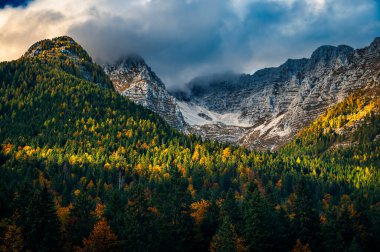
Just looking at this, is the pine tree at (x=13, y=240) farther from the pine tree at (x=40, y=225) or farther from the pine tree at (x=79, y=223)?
the pine tree at (x=79, y=223)

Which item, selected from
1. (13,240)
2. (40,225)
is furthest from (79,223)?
(13,240)

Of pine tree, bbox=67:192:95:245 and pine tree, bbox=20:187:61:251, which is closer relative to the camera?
pine tree, bbox=20:187:61:251

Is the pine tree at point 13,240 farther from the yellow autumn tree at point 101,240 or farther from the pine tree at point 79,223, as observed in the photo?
the pine tree at point 79,223

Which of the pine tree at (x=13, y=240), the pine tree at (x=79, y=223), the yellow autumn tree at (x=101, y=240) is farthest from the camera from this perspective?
the pine tree at (x=79, y=223)

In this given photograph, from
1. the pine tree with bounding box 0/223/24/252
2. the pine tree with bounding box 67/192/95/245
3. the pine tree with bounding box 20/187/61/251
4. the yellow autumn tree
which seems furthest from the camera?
the pine tree with bounding box 67/192/95/245

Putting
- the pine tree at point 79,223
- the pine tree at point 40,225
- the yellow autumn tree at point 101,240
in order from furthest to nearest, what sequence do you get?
the pine tree at point 79,223 < the yellow autumn tree at point 101,240 < the pine tree at point 40,225

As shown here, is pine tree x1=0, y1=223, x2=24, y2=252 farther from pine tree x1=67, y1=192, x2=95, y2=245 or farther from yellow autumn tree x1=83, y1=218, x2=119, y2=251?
pine tree x1=67, y1=192, x2=95, y2=245

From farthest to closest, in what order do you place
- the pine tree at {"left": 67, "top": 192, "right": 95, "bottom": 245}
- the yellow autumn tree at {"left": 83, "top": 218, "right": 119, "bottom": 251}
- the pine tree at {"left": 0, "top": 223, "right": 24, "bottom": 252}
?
the pine tree at {"left": 67, "top": 192, "right": 95, "bottom": 245} → the yellow autumn tree at {"left": 83, "top": 218, "right": 119, "bottom": 251} → the pine tree at {"left": 0, "top": 223, "right": 24, "bottom": 252}

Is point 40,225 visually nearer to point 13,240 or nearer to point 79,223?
point 13,240

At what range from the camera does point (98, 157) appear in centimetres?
18538

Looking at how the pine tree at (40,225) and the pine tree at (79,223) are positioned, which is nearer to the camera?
the pine tree at (40,225)

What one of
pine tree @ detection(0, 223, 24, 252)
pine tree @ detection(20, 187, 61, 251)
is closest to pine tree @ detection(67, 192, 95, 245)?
pine tree @ detection(20, 187, 61, 251)


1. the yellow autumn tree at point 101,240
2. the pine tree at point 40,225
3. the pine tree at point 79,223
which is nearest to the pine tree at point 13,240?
the pine tree at point 40,225

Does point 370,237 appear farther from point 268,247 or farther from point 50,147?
point 50,147
